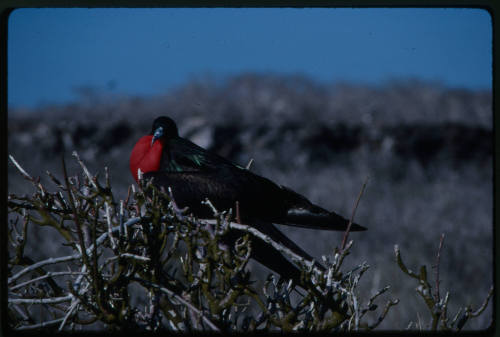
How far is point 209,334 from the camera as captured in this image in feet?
4.56

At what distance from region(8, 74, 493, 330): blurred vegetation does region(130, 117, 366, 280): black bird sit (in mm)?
2742

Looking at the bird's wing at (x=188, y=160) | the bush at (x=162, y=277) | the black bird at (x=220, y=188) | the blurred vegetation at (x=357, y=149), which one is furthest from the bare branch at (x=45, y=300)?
the blurred vegetation at (x=357, y=149)

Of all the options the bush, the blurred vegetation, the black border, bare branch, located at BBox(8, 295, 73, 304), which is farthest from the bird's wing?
the blurred vegetation

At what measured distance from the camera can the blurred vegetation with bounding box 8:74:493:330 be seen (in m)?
5.51

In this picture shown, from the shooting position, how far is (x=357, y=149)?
7602 mm

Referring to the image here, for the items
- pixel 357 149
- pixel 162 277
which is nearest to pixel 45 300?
pixel 162 277

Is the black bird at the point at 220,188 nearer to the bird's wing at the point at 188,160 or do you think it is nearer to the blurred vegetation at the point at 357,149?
the bird's wing at the point at 188,160

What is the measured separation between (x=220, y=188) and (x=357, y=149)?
5.94 m

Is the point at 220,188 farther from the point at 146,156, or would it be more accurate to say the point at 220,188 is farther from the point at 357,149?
the point at 357,149

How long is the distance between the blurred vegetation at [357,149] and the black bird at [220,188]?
274cm

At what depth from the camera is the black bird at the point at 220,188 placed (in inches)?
69.6

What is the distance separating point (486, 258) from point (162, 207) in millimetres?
4521
